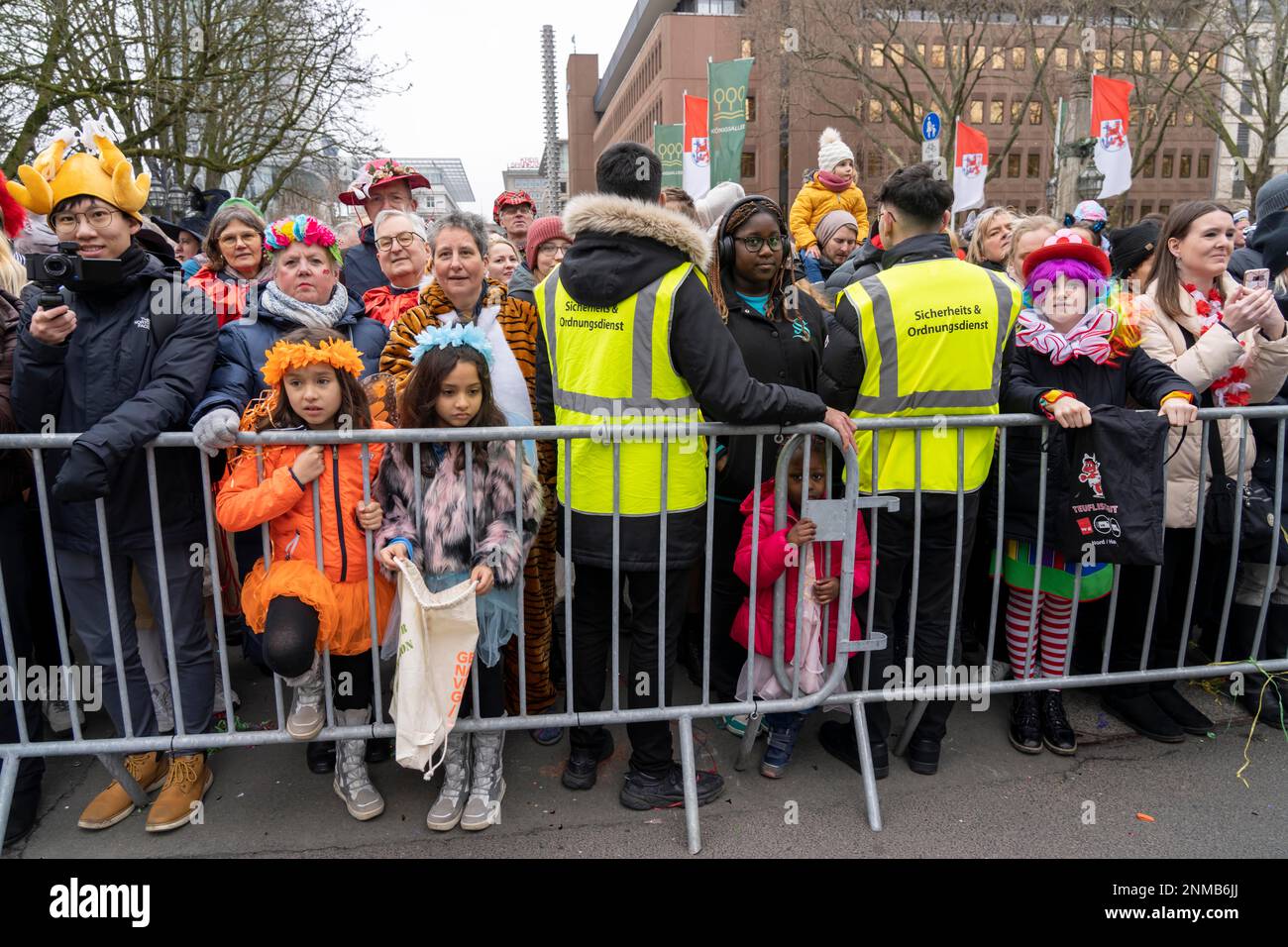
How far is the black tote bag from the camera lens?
3432 mm

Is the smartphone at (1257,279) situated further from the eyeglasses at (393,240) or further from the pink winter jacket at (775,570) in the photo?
the eyeglasses at (393,240)

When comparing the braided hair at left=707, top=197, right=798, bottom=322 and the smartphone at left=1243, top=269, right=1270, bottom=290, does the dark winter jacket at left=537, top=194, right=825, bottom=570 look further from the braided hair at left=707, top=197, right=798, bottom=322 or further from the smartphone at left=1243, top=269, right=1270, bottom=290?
the smartphone at left=1243, top=269, right=1270, bottom=290

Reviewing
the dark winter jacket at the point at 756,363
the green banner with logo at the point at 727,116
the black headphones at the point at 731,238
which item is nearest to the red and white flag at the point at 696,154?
the green banner with logo at the point at 727,116

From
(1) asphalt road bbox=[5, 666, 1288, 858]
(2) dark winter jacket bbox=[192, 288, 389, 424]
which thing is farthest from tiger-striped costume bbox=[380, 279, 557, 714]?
(1) asphalt road bbox=[5, 666, 1288, 858]

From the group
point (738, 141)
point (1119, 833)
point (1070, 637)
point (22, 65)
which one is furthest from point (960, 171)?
point (22, 65)

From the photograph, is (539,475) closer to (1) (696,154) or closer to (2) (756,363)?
(2) (756,363)

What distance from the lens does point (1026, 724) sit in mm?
3818

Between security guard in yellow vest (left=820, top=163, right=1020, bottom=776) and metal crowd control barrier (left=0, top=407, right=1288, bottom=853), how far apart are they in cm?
5

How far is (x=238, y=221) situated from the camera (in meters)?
4.57

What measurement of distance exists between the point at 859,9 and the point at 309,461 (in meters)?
28.3

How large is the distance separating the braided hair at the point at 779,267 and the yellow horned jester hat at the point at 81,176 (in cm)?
231

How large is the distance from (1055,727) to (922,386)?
1743 millimetres

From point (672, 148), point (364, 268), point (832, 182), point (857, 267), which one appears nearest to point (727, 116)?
point (672, 148)

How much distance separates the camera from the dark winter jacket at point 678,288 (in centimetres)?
310
